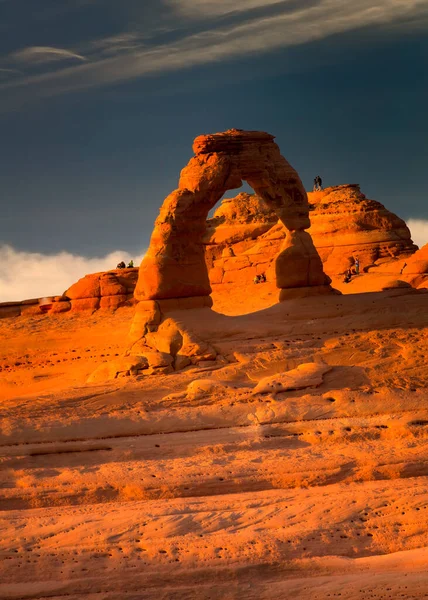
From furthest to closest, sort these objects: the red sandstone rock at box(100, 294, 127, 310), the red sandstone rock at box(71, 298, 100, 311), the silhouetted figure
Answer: the red sandstone rock at box(71, 298, 100, 311)
the red sandstone rock at box(100, 294, 127, 310)
the silhouetted figure

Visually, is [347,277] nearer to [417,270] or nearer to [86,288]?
[417,270]

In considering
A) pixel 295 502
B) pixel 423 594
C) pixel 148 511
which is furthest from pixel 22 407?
pixel 423 594

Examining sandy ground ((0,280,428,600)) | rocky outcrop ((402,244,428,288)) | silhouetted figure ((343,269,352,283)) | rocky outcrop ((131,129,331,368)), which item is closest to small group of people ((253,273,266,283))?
silhouetted figure ((343,269,352,283))

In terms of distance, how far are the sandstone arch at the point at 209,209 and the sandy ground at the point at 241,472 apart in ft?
2.84

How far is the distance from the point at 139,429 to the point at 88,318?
691 inches

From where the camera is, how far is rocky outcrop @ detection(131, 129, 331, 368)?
68.9ft

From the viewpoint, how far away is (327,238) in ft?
120

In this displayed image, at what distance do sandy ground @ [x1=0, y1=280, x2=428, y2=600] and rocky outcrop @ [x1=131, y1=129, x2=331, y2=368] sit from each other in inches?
27.1

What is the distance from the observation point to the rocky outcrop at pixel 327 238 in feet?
116

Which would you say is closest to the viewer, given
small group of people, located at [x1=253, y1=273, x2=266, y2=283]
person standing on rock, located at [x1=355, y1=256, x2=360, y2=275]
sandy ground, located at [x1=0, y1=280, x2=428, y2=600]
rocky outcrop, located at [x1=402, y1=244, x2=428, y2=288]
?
sandy ground, located at [x1=0, y1=280, x2=428, y2=600]

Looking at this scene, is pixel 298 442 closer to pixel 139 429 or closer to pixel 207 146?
pixel 139 429

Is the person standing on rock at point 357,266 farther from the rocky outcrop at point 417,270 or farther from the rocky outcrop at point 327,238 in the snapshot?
the rocky outcrop at point 417,270

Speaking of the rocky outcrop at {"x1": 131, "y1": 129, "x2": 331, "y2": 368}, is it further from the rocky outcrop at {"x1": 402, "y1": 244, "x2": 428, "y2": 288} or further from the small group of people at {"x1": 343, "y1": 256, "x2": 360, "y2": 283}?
the small group of people at {"x1": 343, "y1": 256, "x2": 360, "y2": 283}

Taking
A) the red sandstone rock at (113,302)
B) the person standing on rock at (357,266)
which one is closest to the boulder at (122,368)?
the red sandstone rock at (113,302)
